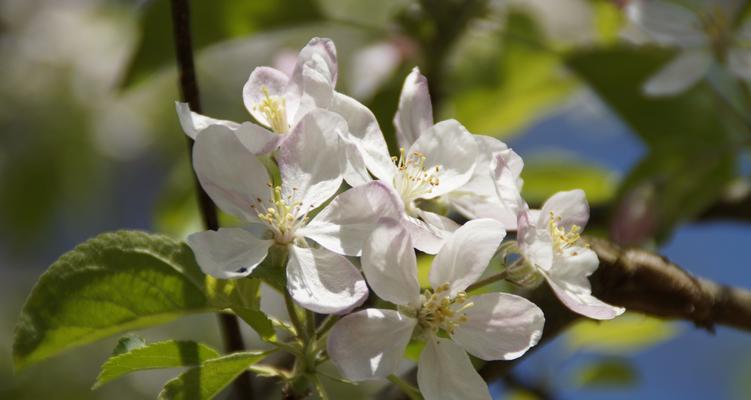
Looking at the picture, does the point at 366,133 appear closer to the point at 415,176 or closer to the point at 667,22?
the point at 415,176

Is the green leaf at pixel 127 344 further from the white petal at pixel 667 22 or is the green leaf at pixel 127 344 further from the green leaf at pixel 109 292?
the white petal at pixel 667 22

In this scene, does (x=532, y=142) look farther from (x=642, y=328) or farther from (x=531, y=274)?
(x=531, y=274)

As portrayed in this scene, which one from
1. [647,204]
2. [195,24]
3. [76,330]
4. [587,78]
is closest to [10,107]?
[195,24]

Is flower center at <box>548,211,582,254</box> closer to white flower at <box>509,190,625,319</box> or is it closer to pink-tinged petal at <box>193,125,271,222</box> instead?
white flower at <box>509,190,625,319</box>

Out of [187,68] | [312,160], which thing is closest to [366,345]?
[312,160]

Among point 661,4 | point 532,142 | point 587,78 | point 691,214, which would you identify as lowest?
point 532,142

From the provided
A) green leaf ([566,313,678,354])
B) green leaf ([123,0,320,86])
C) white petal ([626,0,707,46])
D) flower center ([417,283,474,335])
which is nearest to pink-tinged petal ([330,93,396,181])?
flower center ([417,283,474,335])
